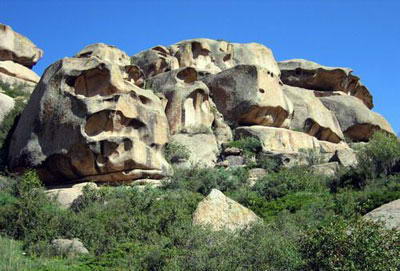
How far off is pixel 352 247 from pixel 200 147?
59.0 feet

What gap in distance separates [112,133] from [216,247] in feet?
40.4

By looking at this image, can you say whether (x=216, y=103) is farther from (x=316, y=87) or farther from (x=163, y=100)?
(x=316, y=87)

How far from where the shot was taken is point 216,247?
14938 mm

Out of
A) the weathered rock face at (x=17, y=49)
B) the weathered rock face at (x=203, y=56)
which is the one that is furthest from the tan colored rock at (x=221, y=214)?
the weathered rock face at (x=17, y=49)

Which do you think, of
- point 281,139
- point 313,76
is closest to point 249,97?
point 281,139

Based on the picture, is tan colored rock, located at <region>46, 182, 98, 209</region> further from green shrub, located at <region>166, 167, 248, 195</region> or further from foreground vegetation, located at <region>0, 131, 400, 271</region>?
green shrub, located at <region>166, 167, 248, 195</region>

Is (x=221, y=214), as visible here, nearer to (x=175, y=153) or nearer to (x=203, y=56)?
(x=175, y=153)

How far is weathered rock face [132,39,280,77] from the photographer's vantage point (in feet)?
126

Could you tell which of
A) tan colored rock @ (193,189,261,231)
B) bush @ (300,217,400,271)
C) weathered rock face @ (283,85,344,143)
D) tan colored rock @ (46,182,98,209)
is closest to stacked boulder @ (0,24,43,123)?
tan colored rock @ (46,182,98,209)

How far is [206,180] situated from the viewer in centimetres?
2567

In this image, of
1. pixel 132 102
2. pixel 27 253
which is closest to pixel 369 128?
pixel 132 102

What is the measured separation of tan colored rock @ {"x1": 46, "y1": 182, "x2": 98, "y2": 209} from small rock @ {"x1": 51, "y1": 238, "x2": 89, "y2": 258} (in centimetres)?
518

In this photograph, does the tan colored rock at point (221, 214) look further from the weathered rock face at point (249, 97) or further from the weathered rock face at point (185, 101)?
the weathered rock face at point (249, 97)

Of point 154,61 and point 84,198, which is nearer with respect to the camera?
point 84,198
